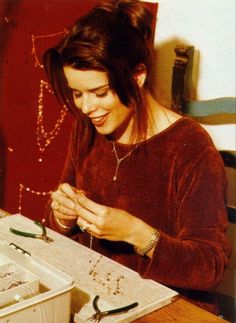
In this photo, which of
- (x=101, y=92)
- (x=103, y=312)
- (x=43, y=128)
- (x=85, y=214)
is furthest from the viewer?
(x=43, y=128)

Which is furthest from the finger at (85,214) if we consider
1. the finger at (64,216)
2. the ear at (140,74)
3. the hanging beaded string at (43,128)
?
the hanging beaded string at (43,128)

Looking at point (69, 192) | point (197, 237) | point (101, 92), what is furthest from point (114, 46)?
point (197, 237)

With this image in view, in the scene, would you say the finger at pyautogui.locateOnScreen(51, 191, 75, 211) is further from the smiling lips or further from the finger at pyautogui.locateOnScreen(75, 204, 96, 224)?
the smiling lips

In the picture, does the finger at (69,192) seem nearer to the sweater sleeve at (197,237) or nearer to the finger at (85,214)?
the finger at (85,214)

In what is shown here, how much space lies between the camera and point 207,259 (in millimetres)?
1138

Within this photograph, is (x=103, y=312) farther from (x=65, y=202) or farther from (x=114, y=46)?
(x=114, y=46)

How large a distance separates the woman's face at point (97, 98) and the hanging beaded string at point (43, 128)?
85 cm

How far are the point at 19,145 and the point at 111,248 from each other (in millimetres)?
1076

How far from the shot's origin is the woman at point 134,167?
1.11 meters

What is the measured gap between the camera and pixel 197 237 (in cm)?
117

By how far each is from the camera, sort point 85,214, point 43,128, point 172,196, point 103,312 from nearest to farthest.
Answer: point 103,312 → point 85,214 → point 172,196 → point 43,128

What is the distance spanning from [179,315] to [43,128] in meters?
1.41

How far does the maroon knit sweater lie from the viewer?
44.6 inches

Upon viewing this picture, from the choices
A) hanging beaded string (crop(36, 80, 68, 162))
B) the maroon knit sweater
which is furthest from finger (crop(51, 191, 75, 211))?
hanging beaded string (crop(36, 80, 68, 162))
